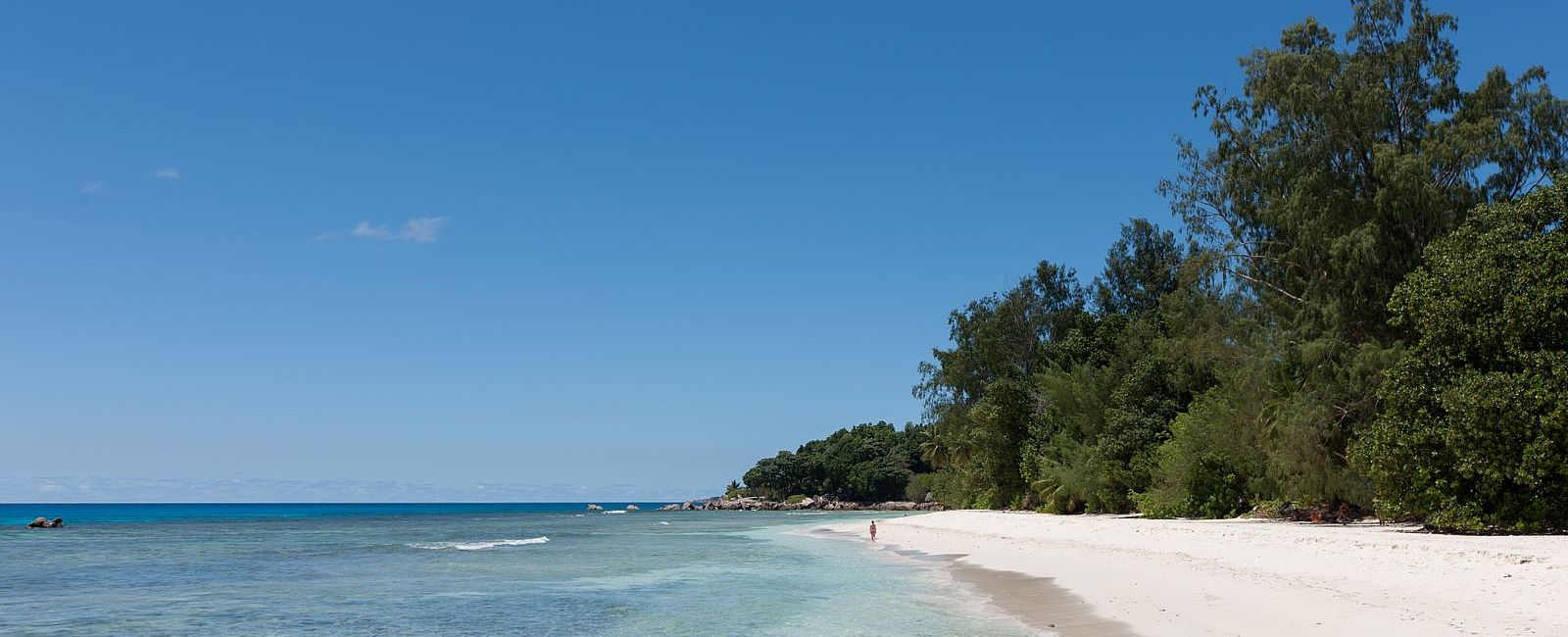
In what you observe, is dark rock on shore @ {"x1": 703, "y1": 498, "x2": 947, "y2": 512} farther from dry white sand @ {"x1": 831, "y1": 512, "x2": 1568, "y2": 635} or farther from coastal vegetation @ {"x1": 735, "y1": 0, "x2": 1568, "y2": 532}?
dry white sand @ {"x1": 831, "y1": 512, "x2": 1568, "y2": 635}

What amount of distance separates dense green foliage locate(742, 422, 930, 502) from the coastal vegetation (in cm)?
6641

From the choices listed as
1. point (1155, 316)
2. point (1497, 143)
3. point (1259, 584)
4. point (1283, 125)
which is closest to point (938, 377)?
point (1155, 316)

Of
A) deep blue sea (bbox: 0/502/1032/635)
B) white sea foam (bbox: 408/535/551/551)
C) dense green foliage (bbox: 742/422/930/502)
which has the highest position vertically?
dense green foliage (bbox: 742/422/930/502)

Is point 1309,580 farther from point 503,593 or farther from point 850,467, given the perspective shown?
point 850,467

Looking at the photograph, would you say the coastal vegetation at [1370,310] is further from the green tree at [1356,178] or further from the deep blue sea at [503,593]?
the deep blue sea at [503,593]

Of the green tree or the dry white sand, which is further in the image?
the green tree

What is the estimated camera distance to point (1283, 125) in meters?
27.4

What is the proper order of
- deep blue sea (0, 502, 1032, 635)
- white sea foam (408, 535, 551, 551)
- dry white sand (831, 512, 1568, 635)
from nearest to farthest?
dry white sand (831, 512, 1568, 635) → deep blue sea (0, 502, 1032, 635) → white sea foam (408, 535, 551, 551)

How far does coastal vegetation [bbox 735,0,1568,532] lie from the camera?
19.5m

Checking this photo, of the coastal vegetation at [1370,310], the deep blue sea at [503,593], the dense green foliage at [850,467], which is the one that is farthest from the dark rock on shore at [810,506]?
the deep blue sea at [503,593]

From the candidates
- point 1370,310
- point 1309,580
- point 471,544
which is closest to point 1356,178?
point 1370,310

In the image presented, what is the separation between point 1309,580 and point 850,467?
98.2 metres

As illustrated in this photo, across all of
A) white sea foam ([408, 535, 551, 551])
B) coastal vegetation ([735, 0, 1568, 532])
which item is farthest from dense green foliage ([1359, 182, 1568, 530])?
white sea foam ([408, 535, 551, 551])

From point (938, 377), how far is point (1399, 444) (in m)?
42.5
